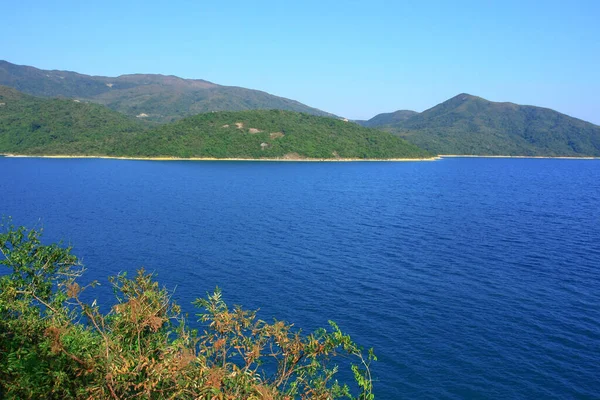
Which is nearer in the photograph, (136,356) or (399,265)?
(136,356)

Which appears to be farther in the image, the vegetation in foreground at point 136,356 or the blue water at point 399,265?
the blue water at point 399,265

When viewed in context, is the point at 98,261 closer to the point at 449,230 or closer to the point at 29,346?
the point at 29,346

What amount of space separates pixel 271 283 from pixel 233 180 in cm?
8513

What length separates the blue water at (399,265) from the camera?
25562mm

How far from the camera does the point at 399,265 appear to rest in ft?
140

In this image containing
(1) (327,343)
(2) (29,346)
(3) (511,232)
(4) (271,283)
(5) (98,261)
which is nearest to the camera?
(1) (327,343)

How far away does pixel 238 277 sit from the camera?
38.6 m

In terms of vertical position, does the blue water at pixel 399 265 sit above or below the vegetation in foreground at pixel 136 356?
below

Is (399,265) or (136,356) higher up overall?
(136,356)

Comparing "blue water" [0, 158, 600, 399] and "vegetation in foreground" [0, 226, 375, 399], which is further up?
"vegetation in foreground" [0, 226, 375, 399]

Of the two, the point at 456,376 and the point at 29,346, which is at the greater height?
the point at 29,346

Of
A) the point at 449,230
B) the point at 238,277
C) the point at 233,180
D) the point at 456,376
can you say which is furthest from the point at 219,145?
the point at 456,376

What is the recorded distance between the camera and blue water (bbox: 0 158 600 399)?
83.9 ft

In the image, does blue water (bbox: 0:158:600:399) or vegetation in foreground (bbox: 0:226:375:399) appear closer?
vegetation in foreground (bbox: 0:226:375:399)
